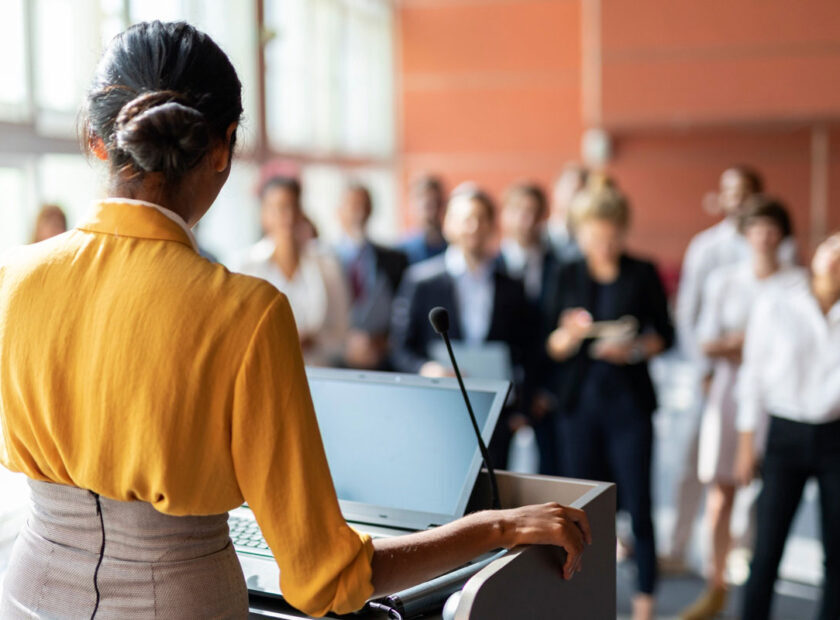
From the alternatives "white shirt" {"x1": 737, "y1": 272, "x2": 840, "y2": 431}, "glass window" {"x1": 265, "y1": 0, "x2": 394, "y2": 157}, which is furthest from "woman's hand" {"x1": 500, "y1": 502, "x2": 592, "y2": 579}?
"glass window" {"x1": 265, "y1": 0, "x2": 394, "y2": 157}

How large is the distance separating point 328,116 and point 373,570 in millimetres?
6706

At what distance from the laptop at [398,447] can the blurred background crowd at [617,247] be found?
0.39 m

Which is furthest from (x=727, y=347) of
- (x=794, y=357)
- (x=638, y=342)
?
(x=794, y=357)

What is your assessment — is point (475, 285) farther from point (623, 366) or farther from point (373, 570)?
point (373, 570)

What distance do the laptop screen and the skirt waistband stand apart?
1.73ft

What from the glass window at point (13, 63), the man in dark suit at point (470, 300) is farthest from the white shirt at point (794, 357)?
the glass window at point (13, 63)

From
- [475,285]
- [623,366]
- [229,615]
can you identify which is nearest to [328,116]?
[475,285]

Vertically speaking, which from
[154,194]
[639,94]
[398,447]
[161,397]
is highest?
[639,94]

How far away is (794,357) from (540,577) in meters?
1.76

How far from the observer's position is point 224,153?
1049 millimetres

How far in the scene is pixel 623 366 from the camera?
10.5 ft

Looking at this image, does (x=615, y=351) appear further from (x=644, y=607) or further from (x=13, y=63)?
(x=13, y=63)

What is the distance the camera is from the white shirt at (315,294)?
12.6ft

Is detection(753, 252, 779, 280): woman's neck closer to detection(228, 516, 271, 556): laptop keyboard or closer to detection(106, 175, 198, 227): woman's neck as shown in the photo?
detection(228, 516, 271, 556): laptop keyboard
